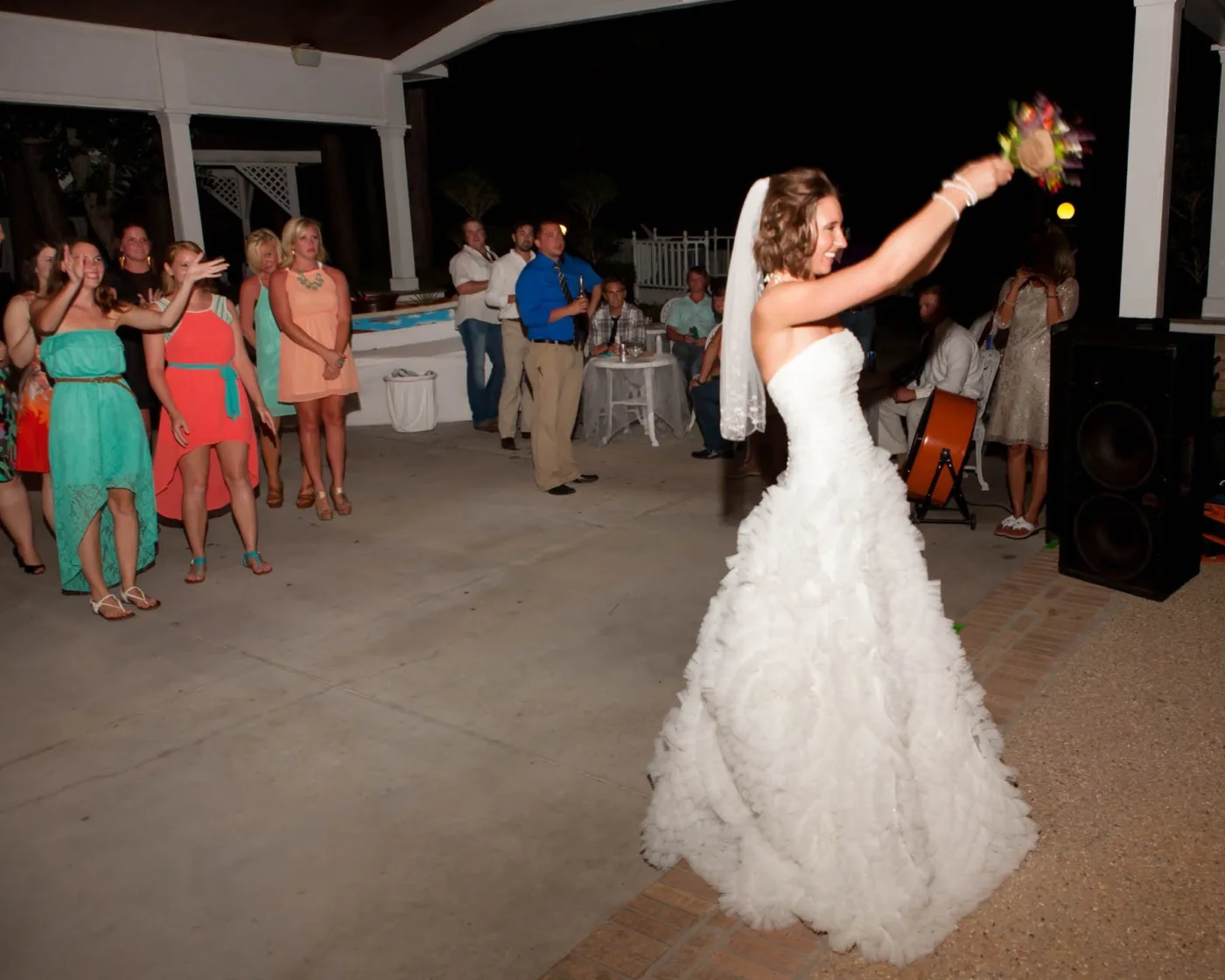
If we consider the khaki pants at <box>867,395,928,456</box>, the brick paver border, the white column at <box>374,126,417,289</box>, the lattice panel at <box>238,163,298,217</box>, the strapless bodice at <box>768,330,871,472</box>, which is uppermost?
the lattice panel at <box>238,163,298,217</box>

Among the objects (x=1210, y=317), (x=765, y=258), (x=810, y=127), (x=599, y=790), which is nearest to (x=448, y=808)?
(x=599, y=790)

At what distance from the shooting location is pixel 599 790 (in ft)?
11.5

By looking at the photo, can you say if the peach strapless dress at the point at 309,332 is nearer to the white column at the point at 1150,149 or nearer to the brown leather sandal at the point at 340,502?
the brown leather sandal at the point at 340,502

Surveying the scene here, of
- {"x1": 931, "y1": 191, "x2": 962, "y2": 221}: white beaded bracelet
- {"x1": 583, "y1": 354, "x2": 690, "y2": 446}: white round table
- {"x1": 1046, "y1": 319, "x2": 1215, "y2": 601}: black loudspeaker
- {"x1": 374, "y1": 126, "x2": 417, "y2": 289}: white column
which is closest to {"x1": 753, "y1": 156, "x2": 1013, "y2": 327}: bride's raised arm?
{"x1": 931, "y1": 191, "x2": 962, "y2": 221}: white beaded bracelet

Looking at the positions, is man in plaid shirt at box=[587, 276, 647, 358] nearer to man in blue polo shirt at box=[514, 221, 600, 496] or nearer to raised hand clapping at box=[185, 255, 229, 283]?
man in blue polo shirt at box=[514, 221, 600, 496]

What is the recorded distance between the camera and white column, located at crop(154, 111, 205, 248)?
9594mm

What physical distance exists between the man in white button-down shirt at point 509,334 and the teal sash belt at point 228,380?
3427mm

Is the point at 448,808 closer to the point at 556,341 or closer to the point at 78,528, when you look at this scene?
the point at 78,528

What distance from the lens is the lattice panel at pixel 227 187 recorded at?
19.6 metres

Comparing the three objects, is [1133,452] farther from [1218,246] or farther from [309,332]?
[1218,246]

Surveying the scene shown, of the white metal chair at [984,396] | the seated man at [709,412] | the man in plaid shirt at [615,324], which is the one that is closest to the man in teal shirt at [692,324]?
the man in plaid shirt at [615,324]

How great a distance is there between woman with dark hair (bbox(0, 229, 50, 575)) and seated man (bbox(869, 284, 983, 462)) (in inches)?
191

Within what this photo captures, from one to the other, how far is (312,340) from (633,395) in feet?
10.9

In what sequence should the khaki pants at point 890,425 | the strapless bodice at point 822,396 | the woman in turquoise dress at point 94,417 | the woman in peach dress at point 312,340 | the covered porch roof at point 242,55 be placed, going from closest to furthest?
1. the strapless bodice at point 822,396
2. the woman in turquoise dress at point 94,417
3. the woman in peach dress at point 312,340
4. the khaki pants at point 890,425
5. the covered porch roof at point 242,55
